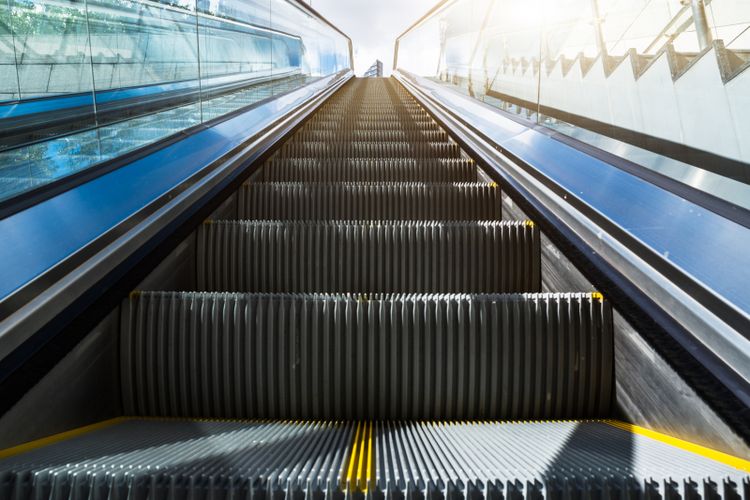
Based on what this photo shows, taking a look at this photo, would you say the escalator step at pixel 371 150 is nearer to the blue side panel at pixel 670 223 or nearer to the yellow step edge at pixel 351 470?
the blue side panel at pixel 670 223

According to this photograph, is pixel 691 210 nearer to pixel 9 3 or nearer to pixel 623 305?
pixel 623 305

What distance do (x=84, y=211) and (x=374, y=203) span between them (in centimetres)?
163

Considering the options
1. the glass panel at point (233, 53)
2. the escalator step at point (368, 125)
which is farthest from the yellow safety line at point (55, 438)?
the escalator step at point (368, 125)

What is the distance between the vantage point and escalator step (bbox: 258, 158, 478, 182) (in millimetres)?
3984

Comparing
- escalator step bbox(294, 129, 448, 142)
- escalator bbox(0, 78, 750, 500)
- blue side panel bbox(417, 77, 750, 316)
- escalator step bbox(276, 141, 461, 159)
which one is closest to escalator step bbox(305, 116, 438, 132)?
escalator step bbox(294, 129, 448, 142)

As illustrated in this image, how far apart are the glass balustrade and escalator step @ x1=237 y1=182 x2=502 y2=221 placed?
77 centimetres

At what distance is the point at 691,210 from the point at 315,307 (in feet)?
3.96

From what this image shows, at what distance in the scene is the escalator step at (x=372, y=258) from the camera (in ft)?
8.17

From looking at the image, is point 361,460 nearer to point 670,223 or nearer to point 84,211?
point 670,223

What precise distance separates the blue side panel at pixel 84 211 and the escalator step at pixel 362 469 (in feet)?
1.66

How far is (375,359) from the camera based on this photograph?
176 cm

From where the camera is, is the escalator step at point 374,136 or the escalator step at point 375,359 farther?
the escalator step at point 374,136

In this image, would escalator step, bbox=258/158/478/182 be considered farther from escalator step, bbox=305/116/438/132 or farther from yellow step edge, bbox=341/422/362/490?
yellow step edge, bbox=341/422/362/490

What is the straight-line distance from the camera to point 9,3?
11.3ft
